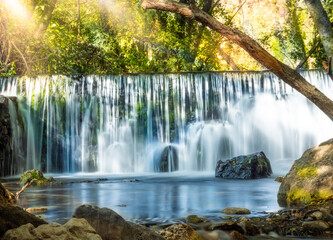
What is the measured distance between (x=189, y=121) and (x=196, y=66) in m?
6.02

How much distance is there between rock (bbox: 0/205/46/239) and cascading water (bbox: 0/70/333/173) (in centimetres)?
1182

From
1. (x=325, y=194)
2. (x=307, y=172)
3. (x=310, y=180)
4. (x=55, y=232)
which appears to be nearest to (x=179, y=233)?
(x=55, y=232)

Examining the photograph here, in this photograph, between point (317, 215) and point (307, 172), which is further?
point (307, 172)

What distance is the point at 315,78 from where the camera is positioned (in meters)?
15.8

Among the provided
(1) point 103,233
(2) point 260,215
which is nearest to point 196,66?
(2) point 260,215

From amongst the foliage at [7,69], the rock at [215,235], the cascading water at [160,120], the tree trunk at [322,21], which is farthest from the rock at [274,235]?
the tree trunk at [322,21]

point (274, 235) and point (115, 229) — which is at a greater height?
point (115, 229)

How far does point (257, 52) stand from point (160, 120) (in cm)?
979

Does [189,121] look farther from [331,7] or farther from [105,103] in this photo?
[331,7]

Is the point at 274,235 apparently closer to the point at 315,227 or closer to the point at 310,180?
the point at 315,227

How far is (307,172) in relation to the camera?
5609 mm

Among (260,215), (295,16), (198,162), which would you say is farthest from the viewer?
(295,16)

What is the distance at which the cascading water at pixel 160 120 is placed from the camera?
14.6m

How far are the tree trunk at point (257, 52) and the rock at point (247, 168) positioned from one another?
4702 millimetres
